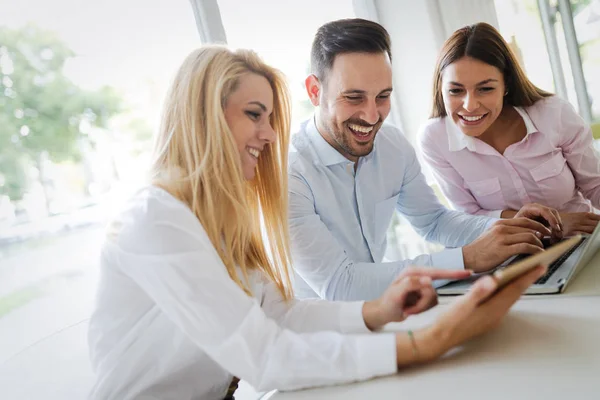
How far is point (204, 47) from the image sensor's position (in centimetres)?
111

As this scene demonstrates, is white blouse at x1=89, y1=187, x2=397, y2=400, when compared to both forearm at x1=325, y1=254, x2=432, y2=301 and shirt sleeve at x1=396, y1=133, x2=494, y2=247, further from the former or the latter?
→ shirt sleeve at x1=396, y1=133, x2=494, y2=247

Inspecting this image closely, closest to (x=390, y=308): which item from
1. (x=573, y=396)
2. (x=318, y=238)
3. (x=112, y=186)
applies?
(x=573, y=396)

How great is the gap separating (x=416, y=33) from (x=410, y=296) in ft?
8.29

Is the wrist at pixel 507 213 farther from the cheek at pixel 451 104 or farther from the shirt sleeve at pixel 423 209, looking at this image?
the cheek at pixel 451 104

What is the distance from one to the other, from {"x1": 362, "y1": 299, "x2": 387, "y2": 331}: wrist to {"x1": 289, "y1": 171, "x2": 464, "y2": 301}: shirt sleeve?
0.33m

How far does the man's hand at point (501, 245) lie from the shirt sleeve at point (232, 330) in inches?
19.8

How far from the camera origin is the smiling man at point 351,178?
4.68 ft

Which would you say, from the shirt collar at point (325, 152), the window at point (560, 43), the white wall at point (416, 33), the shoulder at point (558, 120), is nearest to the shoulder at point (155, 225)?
the shirt collar at point (325, 152)

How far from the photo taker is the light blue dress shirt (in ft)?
4.49

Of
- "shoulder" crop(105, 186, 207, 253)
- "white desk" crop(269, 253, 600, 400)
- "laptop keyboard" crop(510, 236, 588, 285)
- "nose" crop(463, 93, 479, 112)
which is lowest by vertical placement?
"laptop keyboard" crop(510, 236, 588, 285)

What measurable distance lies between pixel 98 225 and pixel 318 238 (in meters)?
0.87

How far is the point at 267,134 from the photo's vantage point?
1.16m

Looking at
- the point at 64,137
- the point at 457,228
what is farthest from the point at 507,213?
the point at 64,137

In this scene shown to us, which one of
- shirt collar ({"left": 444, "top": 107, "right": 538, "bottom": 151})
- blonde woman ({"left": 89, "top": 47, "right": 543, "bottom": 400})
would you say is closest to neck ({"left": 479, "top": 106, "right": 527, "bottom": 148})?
shirt collar ({"left": 444, "top": 107, "right": 538, "bottom": 151})
